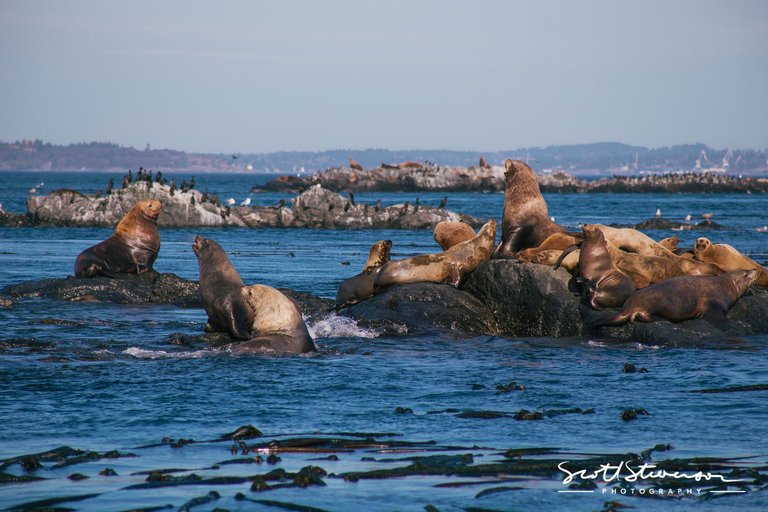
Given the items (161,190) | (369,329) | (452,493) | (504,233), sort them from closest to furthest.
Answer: (452,493) < (369,329) < (504,233) < (161,190)

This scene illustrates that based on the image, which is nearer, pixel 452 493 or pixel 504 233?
pixel 452 493

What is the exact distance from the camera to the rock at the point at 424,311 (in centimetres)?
1434

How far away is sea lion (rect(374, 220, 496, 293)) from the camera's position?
15.1 metres

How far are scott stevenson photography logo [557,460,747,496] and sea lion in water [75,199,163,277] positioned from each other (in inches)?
524

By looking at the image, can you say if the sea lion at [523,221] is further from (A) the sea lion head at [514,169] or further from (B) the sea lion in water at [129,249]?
(B) the sea lion in water at [129,249]

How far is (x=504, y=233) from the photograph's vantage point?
53.6 feet

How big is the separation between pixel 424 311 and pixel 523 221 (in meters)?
2.59

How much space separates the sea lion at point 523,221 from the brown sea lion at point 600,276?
214 centimetres

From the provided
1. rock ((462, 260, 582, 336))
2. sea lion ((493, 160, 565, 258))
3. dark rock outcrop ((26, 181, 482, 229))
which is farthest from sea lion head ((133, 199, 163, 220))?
dark rock outcrop ((26, 181, 482, 229))

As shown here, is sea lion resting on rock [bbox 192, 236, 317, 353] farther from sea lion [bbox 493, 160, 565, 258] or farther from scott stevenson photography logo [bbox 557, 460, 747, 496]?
scott stevenson photography logo [bbox 557, 460, 747, 496]

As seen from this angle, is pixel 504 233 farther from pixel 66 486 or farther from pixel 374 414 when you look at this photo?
pixel 66 486

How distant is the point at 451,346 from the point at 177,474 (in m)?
6.49

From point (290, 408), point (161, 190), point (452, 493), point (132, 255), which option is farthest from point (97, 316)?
point (161, 190)

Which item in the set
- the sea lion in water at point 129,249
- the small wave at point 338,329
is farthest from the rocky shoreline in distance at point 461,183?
Answer: the small wave at point 338,329
